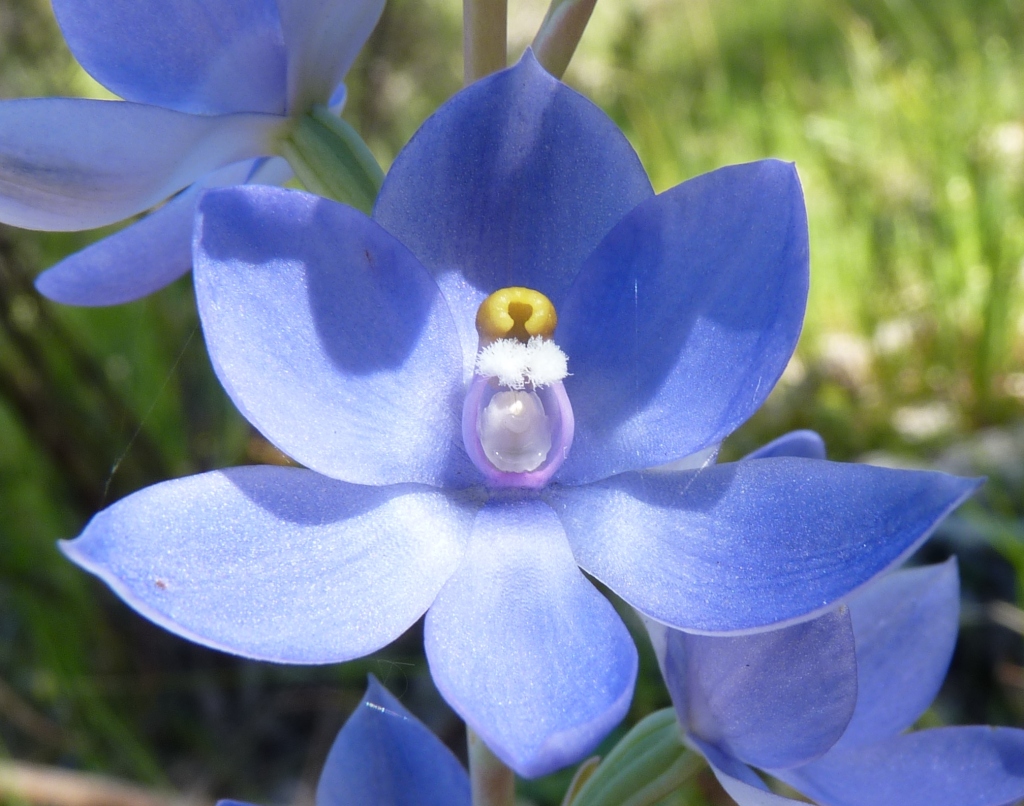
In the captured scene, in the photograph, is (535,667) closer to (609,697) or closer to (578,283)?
(609,697)

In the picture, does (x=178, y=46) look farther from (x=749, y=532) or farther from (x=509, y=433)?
(x=749, y=532)

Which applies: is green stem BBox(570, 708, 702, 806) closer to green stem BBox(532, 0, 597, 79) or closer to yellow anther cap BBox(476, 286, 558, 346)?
yellow anther cap BBox(476, 286, 558, 346)

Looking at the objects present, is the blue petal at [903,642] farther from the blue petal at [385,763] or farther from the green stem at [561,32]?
the green stem at [561,32]

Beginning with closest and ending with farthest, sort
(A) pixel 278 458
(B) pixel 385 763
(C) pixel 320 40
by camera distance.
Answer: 1. (C) pixel 320 40
2. (B) pixel 385 763
3. (A) pixel 278 458

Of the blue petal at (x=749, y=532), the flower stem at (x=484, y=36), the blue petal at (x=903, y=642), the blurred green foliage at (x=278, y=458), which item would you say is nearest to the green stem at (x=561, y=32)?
the flower stem at (x=484, y=36)

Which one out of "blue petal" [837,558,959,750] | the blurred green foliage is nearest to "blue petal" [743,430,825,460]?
"blue petal" [837,558,959,750]

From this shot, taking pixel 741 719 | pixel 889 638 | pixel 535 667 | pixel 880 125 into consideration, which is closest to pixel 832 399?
pixel 880 125

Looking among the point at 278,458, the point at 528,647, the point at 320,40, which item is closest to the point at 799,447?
the point at 528,647
